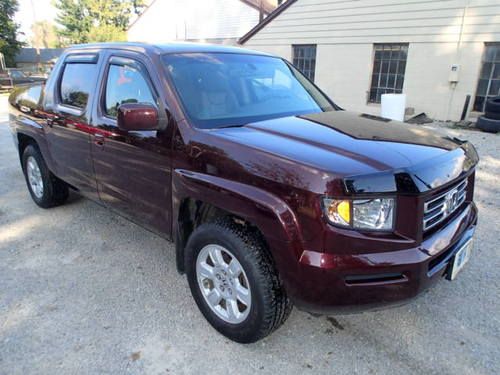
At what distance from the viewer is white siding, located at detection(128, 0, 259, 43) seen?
21016 mm

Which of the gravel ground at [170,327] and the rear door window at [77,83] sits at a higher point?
the rear door window at [77,83]

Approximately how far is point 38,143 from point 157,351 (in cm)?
311

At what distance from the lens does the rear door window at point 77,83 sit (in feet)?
11.7

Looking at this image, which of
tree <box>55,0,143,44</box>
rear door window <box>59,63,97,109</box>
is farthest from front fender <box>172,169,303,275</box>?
tree <box>55,0,143,44</box>

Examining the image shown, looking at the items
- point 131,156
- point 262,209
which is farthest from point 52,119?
point 262,209

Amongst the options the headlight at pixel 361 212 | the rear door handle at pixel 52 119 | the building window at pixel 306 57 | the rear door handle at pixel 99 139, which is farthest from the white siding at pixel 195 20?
the headlight at pixel 361 212

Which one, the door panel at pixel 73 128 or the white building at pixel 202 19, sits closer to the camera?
the door panel at pixel 73 128

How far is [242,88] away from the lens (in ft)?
10.2

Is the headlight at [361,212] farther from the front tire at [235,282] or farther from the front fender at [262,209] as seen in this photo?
the front tire at [235,282]

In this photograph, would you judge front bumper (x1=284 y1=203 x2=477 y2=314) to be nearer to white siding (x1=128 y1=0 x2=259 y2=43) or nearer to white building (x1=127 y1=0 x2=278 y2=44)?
white building (x1=127 y1=0 x2=278 y2=44)

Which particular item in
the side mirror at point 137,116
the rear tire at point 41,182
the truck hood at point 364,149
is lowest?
the rear tire at point 41,182

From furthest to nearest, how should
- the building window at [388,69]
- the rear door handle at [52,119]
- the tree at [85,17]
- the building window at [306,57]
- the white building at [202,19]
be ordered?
the tree at [85,17] → the white building at [202,19] → the building window at [306,57] → the building window at [388,69] → the rear door handle at [52,119]

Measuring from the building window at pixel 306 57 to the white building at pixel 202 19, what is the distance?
668 centimetres

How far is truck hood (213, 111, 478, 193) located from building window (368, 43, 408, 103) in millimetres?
10026
